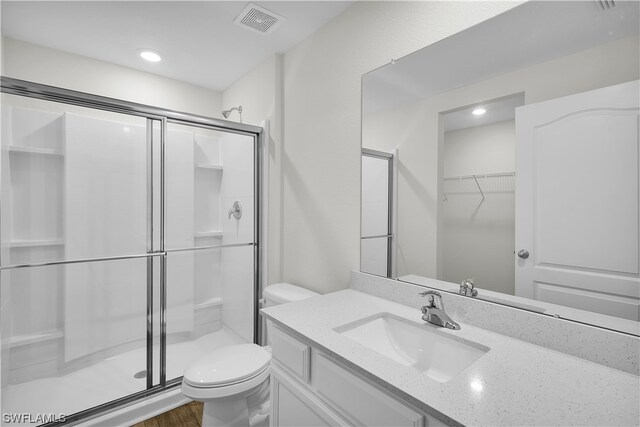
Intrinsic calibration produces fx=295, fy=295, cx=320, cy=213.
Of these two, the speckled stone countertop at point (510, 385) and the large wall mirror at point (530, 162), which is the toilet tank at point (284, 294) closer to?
the large wall mirror at point (530, 162)

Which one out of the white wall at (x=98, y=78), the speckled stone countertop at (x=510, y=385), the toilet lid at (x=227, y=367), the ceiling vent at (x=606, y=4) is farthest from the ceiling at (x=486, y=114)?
the white wall at (x=98, y=78)

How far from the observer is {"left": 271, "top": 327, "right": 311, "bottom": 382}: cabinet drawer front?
1019 millimetres

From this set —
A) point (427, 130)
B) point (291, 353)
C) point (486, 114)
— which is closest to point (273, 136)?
point (427, 130)

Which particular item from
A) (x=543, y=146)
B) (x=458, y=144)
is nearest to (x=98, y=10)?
(x=458, y=144)

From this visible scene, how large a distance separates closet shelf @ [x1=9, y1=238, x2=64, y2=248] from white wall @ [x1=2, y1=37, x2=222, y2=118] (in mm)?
1338

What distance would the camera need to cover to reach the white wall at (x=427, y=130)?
913mm

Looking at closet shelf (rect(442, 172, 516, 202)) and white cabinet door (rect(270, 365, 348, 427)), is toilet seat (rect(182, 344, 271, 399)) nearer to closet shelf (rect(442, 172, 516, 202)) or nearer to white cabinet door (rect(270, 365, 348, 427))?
white cabinet door (rect(270, 365, 348, 427))

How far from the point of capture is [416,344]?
3.66 ft

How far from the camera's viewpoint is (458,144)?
120 cm

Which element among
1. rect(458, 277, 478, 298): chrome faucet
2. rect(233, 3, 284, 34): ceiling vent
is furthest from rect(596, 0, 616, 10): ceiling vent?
rect(233, 3, 284, 34): ceiling vent

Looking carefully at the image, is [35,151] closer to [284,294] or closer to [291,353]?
[284,294]

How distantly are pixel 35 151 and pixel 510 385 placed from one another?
2275mm

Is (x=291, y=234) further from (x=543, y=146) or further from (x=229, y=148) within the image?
(x=543, y=146)

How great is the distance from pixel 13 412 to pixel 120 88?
2295 mm
